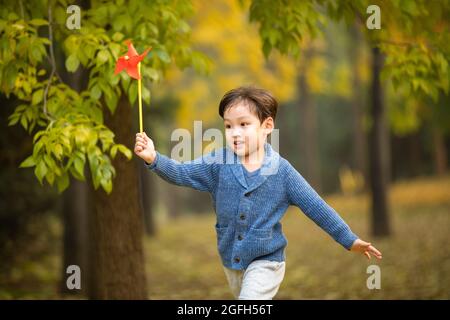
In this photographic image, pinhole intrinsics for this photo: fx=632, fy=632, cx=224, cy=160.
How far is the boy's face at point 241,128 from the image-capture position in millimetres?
3707

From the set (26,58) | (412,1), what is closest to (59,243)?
(26,58)

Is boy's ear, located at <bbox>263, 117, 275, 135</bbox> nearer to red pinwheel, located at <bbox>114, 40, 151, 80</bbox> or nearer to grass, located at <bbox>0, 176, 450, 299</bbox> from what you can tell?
red pinwheel, located at <bbox>114, 40, 151, 80</bbox>

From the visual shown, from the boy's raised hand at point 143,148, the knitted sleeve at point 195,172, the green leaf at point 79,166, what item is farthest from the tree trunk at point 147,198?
the boy's raised hand at point 143,148

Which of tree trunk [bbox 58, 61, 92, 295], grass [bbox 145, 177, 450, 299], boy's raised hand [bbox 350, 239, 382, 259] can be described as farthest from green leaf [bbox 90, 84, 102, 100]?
tree trunk [bbox 58, 61, 92, 295]

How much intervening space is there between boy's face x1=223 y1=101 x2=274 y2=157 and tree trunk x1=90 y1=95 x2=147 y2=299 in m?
1.97

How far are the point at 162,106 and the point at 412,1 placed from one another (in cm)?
897

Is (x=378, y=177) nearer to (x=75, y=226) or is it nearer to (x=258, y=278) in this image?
(x=75, y=226)

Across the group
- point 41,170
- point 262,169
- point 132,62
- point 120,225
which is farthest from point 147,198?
point 262,169

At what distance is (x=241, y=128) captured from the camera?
12.2 feet

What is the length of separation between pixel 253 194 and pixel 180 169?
479 millimetres

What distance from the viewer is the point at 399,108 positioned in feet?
57.9

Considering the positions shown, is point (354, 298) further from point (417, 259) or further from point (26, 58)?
point (26, 58)

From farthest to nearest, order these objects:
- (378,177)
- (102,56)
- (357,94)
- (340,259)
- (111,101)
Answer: (357,94) → (378,177) → (340,259) → (111,101) → (102,56)

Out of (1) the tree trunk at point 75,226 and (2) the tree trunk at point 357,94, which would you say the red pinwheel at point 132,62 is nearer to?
(1) the tree trunk at point 75,226
